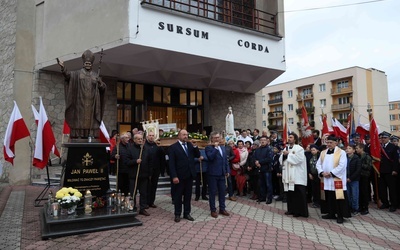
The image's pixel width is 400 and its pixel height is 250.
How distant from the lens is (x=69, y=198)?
5.91m

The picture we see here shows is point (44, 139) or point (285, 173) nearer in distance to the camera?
point (285, 173)

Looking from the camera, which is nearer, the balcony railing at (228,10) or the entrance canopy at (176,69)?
the entrance canopy at (176,69)

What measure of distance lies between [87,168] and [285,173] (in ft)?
14.3

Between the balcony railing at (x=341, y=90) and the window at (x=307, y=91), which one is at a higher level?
the window at (x=307, y=91)

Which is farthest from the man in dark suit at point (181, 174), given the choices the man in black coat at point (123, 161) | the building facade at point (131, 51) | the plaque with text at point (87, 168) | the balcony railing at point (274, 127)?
the balcony railing at point (274, 127)

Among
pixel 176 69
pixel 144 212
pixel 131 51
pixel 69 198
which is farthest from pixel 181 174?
pixel 176 69

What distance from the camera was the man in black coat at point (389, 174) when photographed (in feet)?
26.6

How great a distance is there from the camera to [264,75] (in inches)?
599

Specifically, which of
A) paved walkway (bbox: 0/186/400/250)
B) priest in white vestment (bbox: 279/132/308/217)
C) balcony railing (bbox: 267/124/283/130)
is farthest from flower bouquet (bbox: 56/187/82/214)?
balcony railing (bbox: 267/124/283/130)

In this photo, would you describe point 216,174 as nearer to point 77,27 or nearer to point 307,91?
point 77,27

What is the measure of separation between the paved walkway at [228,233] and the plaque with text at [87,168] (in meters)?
1.05

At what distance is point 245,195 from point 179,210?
12.9 ft

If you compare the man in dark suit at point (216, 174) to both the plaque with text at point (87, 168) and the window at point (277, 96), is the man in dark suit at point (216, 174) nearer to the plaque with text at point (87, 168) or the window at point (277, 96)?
the plaque with text at point (87, 168)

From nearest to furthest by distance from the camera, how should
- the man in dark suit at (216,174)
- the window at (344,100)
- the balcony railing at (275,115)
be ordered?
the man in dark suit at (216,174), the window at (344,100), the balcony railing at (275,115)
